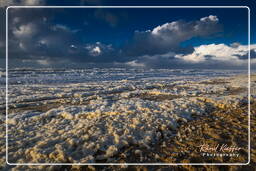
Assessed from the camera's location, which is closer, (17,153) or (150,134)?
(17,153)

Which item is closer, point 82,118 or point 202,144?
point 202,144

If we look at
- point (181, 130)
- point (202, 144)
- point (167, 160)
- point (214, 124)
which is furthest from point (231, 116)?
point (167, 160)

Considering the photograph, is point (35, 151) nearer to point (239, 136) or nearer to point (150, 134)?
point (150, 134)

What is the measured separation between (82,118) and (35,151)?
3207 mm

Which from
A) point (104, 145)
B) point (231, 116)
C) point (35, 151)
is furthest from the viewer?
point (231, 116)

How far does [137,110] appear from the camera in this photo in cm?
898

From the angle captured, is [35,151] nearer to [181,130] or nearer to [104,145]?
[104,145]

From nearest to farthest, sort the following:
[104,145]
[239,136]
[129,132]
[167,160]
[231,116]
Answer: [167,160], [104,145], [239,136], [129,132], [231,116]

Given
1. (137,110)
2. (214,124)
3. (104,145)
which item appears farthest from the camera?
(137,110)

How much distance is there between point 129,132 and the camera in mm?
6250

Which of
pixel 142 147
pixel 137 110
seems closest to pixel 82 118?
pixel 137 110

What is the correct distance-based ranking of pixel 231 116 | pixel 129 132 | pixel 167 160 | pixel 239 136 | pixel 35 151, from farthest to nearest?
pixel 231 116 < pixel 129 132 < pixel 239 136 < pixel 35 151 < pixel 167 160

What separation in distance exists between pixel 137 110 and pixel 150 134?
3.03 m

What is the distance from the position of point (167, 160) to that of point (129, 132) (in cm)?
187
